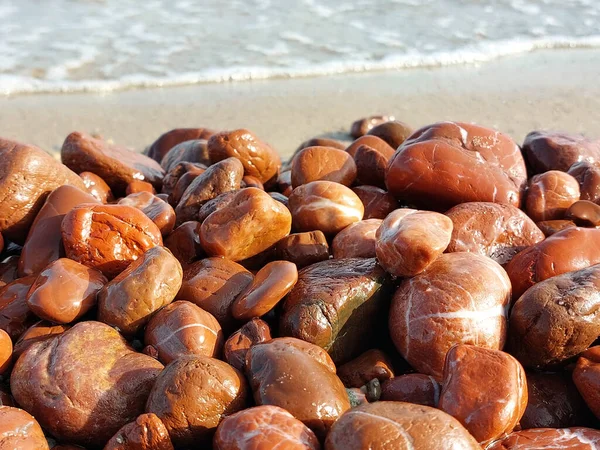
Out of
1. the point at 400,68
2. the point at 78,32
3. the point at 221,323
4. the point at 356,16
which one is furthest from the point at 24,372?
the point at 356,16

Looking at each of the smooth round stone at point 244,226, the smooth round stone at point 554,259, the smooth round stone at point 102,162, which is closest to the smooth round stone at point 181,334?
the smooth round stone at point 244,226

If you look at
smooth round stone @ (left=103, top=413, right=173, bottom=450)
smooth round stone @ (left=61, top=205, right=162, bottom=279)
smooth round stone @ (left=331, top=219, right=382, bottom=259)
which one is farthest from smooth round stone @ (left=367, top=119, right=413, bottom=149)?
smooth round stone @ (left=103, top=413, right=173, bottom=450)

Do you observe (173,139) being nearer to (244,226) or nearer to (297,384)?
(244,226)

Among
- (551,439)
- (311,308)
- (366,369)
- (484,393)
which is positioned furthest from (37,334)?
(551,439)

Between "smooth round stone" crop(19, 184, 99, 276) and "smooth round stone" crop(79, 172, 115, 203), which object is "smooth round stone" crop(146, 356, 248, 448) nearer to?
"smooth round stone" crop(19, 184, 99, 276)

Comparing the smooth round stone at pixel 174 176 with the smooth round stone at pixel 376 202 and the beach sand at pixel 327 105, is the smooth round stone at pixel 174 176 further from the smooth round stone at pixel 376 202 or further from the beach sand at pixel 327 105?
the beach sand at pixel 327 105

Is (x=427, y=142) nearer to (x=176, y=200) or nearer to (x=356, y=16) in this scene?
(x=176, y=200)
